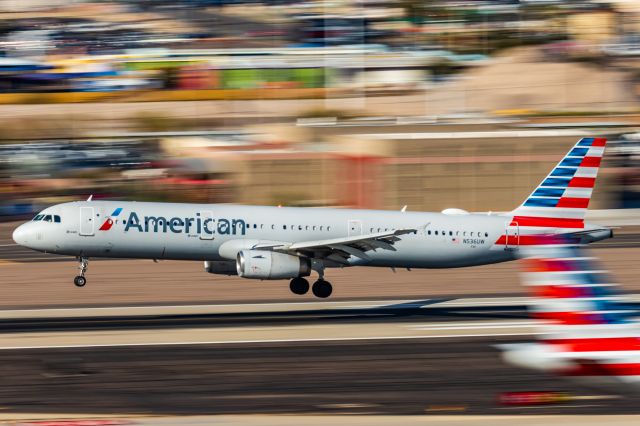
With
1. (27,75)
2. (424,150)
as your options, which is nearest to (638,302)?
(424,150)

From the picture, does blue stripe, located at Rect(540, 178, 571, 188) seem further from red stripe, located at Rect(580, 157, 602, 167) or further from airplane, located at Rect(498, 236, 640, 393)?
airplane, located at Rect(498, 236, 640, 393)

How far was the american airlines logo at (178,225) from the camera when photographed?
37.2 metres

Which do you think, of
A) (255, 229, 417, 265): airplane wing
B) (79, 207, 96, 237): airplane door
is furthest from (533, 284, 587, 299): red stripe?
(79, 207, 96, 237): airplane door

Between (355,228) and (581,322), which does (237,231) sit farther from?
(581,322)

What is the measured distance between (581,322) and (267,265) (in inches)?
772

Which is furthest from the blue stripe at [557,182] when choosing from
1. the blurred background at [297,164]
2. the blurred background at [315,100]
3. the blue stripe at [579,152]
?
the blurred background at [315,100]

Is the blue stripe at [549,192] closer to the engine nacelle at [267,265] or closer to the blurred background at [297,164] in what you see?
the blurred background at [297,164]

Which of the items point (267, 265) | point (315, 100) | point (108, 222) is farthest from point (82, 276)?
point (315, 100)

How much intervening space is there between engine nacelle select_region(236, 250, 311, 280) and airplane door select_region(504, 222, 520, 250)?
7.97 metres

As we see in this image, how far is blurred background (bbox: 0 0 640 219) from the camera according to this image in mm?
70750

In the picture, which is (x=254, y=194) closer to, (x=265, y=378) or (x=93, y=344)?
(x=93, y=344)

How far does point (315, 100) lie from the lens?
4692 inches

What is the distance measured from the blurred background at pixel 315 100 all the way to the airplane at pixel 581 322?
5089 cm

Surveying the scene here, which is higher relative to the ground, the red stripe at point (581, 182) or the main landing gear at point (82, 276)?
the red stripe at point (581, 182)
